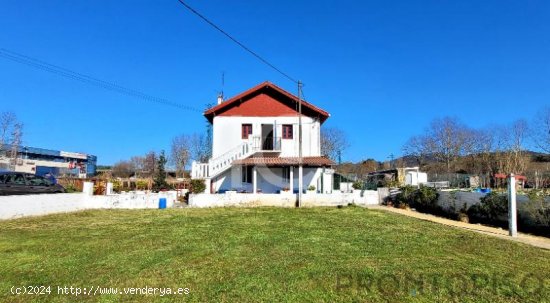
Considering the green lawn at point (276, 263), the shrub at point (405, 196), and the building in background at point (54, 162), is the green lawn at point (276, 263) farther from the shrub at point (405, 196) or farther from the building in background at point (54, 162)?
the building in background at point (54, 162)

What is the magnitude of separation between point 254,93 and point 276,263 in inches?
692

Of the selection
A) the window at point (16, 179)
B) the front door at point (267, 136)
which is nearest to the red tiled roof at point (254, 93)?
the front door at point (267, 136)

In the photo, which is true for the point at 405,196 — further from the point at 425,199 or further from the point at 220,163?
the point at 220,163

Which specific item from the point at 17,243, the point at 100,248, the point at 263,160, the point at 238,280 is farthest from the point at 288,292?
the point at 263,160

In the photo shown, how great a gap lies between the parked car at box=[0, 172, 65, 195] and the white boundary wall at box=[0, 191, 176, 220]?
5.93 ft

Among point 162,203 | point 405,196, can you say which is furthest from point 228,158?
point 405,196

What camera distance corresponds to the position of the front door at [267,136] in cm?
2230

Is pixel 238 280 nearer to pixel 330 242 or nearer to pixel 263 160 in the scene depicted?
pixel 330 242

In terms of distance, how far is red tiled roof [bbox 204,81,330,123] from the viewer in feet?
72.1

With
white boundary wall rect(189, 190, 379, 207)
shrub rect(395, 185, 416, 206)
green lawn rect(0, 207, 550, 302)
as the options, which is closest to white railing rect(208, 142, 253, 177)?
white boundary wall rect(189, 190, 379, 207)

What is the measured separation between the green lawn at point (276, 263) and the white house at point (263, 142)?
1044 centimetres

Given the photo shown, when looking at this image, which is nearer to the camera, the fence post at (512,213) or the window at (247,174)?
the fence post at (512,213)

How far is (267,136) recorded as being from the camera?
2269 centimetres

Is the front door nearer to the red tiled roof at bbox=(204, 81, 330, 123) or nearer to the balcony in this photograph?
the balcony
